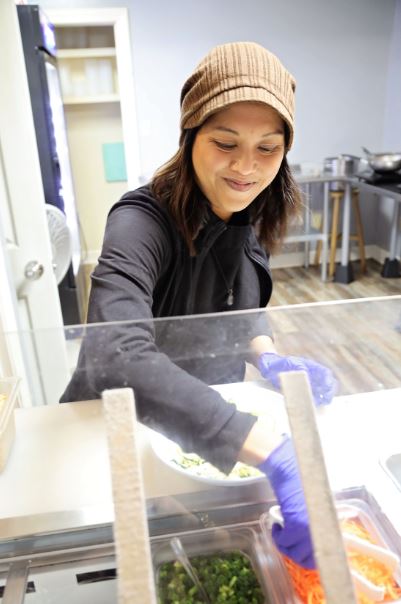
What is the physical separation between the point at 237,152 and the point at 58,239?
1328 millimetres

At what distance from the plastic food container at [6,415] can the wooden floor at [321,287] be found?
121 inches

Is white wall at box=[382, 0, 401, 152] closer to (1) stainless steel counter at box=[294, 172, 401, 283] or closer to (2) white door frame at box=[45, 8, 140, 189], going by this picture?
(1) stainless steel counter at box=[294, 172, 401, 283]

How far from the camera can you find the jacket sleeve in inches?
25.8

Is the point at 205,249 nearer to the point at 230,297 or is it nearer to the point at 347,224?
the point at 230,297

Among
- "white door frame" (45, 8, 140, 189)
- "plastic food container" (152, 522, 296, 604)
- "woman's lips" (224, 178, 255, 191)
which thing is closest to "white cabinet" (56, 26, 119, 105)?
"white door frame" (45, 8, 140, 189)

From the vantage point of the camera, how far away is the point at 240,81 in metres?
0.90

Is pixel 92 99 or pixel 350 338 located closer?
pixel 350 338

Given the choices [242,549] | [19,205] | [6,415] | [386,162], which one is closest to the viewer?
[242,549]

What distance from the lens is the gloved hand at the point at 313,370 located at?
914mm

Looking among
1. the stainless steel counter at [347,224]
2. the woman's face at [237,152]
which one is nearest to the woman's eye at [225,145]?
the woman's face at [237,152]

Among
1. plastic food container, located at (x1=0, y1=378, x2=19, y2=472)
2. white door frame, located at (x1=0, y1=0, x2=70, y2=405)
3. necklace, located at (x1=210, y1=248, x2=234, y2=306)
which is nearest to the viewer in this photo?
plastic food container, located at (x1=0, y1=378, x2=19, y2=472)

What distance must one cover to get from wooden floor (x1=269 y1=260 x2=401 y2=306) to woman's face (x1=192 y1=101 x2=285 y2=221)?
279 centimetres

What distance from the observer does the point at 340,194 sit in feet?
13.7

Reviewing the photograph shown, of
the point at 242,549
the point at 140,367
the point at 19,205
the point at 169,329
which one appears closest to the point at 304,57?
the point at 19,205
